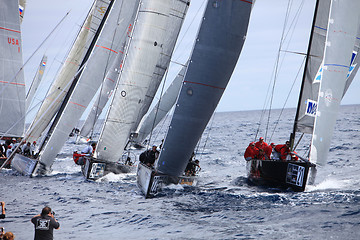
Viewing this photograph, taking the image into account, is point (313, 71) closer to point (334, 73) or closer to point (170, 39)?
point (334, 73)

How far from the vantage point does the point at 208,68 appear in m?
9.38

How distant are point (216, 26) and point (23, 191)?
696 cm

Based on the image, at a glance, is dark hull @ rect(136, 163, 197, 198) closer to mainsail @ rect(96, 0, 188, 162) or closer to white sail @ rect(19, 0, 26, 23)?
mainsail @ rect(96, 0, 188, 162)

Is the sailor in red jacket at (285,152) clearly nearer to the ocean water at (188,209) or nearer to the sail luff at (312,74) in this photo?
the ocean water at (188,209)

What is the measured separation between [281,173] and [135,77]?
5.81m

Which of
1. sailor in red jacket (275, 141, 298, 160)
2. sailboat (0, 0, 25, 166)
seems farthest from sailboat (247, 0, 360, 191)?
sailboat (0, 0, 25, 166)

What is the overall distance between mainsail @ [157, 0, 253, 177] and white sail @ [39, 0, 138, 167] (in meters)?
5.44

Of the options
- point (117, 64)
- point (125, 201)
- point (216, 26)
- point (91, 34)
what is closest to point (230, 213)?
point (125, 201)

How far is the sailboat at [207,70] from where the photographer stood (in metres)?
9.31

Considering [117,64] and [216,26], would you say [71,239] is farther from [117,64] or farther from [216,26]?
[117,64]

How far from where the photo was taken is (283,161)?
418 inches

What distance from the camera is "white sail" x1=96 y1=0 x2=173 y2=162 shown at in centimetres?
1358

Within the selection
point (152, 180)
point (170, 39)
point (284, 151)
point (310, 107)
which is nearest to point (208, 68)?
point (152, 180)

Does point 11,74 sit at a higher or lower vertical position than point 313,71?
lower
